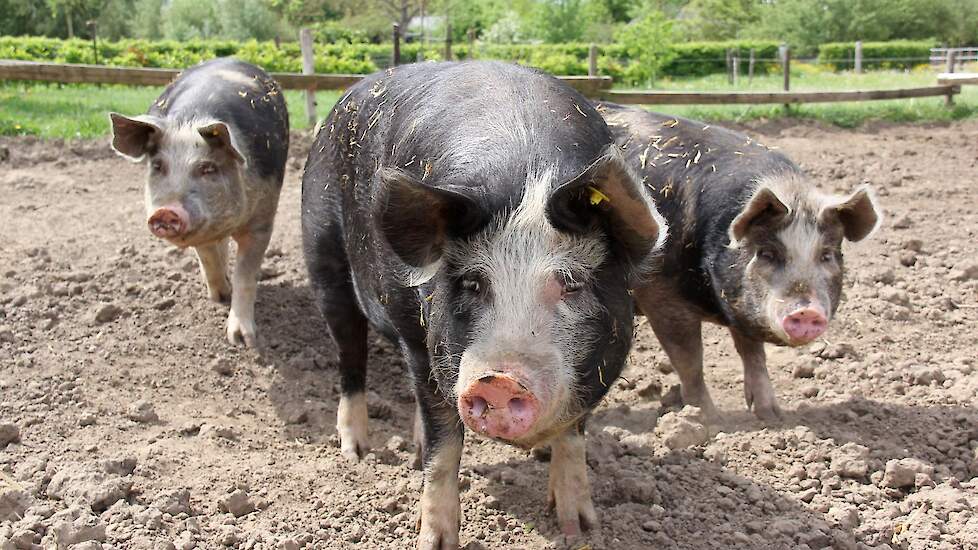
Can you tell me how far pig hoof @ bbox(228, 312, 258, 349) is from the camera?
5.87 metres

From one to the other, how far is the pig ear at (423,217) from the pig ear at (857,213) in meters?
2.57

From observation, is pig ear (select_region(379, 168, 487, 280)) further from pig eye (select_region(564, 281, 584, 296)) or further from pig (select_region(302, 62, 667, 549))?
pig eye (select_region(564, 281, 584, 296))

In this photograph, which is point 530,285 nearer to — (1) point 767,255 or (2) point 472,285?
(2) point 472,285

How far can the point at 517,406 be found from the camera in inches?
93.5

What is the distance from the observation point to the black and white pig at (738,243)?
15.0ft

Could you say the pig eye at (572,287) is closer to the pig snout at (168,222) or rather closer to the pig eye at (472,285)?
the pig eye at (472,285)

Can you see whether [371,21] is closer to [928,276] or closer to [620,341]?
[928,276]

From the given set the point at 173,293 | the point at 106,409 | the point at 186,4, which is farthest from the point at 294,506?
the point at 186,4

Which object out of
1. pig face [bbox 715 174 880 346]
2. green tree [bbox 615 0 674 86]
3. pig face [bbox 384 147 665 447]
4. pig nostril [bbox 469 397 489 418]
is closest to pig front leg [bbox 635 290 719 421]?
pig face [bbox 715 174 880 346]

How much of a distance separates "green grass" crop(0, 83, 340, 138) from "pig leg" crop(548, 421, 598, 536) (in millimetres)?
9538

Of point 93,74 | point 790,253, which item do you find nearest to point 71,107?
point 93,74

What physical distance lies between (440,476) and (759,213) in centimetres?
224

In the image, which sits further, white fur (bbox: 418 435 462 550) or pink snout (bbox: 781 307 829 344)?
pink snout (bbox: 781 307 829 344)

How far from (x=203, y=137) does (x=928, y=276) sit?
16.9 feet
